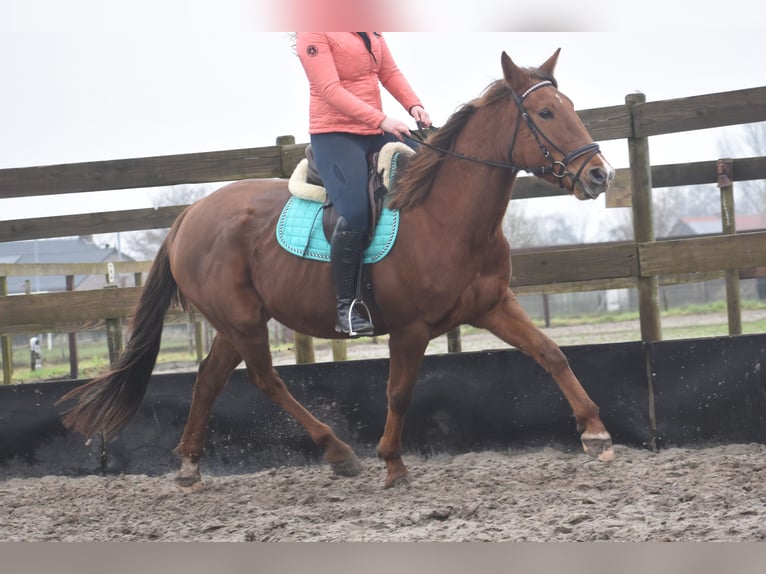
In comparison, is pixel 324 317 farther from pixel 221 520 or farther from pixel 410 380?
pixel 221 520

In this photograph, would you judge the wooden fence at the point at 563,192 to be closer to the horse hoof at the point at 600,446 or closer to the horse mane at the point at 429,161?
the horse mane at the point at 429,161

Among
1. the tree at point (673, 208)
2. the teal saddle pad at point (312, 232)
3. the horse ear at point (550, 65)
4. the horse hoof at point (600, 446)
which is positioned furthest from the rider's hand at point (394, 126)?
the tree at point (673, 208)

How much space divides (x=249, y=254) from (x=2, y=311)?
81.4 inches

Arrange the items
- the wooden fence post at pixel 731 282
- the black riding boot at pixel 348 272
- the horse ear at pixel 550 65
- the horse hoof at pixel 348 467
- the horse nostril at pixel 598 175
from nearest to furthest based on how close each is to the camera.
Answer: the horse nostril at pixel 598 175 → the horse ear at pixel 550 65 → the black riding boot at pixel 348 272 → the horse hoof at pixel 348 467 → the wooden fence post at pixel 731 282

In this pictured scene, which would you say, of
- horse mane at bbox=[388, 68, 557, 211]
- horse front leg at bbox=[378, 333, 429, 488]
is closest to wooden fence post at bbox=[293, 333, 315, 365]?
horse front leg at bbox=[378, 333, 429, 488]

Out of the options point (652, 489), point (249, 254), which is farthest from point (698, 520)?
point (249, 254)

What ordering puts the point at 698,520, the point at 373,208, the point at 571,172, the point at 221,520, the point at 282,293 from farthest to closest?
the point at 282,293 < the point at 373,208 < the point at 221,520 < the point at 571,172 < the point at 698,520

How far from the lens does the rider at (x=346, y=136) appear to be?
4195mm

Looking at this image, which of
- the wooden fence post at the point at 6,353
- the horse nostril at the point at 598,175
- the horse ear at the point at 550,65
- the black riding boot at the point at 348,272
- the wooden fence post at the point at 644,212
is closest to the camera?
the horse nostril at the point at 598,175

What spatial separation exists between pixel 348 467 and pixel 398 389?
69cm

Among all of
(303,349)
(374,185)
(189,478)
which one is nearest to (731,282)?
(303,349)

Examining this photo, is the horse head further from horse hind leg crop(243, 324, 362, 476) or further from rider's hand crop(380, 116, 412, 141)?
horse hind leg crop(243, 324, 362, 476)

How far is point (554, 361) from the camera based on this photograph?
416 cm

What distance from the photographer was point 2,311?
18.8ft
